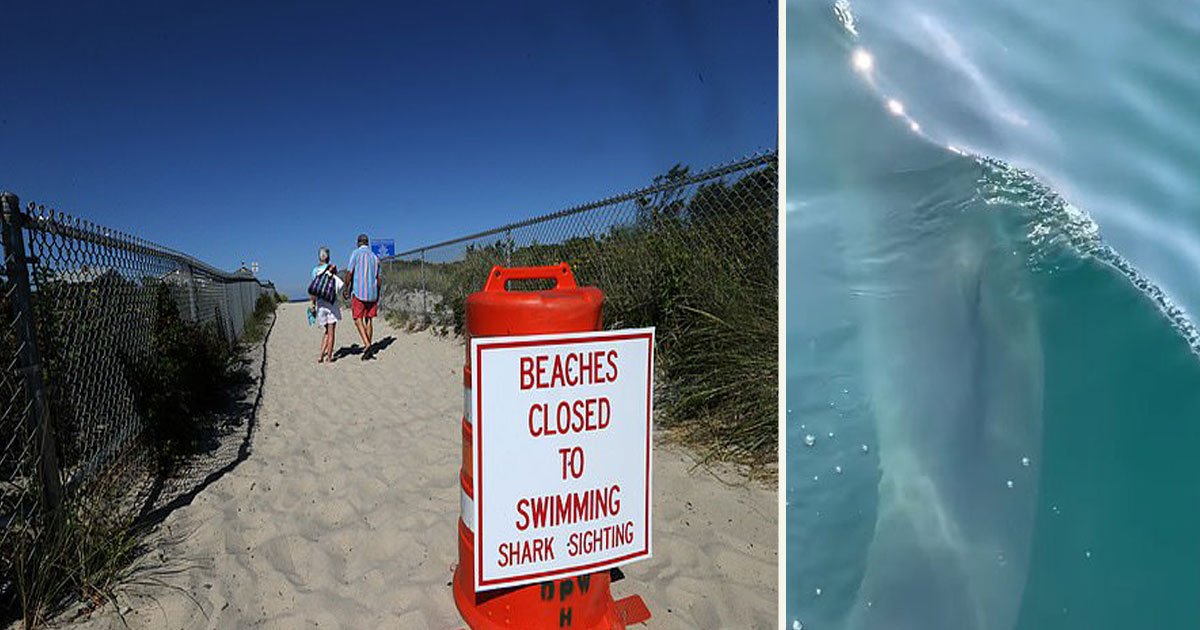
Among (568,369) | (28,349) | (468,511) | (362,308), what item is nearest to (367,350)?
(362,308)

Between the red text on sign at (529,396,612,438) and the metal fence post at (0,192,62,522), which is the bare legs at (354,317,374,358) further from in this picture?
the red text on sign at (529,396,612,438)

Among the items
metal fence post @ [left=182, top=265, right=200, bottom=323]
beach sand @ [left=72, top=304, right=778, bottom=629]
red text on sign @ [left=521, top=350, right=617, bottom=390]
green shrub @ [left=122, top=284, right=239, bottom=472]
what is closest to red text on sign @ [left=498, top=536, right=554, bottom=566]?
red text on sign @ [left=521, top=350, right=617, bottom=390]

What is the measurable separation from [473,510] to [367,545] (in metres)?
1.21

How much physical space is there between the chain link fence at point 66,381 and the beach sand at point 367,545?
1.40ft

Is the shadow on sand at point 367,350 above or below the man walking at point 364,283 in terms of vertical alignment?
below

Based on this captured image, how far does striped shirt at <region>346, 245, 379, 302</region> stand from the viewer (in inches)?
347

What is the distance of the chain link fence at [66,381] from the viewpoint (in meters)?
2.60

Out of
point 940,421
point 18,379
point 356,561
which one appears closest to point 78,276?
point 18,379

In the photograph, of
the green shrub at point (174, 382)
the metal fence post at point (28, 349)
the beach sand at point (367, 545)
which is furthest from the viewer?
the green shrub at point (174, 382)

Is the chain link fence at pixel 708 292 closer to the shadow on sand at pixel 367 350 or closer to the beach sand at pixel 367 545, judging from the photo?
the beach sand at pixel 367 545

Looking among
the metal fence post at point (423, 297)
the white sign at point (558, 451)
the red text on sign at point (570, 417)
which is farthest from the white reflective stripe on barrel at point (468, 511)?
the metal fence post at point (423, 297)

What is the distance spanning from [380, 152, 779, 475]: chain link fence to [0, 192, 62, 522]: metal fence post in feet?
10.2

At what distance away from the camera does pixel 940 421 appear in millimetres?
1547

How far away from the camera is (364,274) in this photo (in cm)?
883
